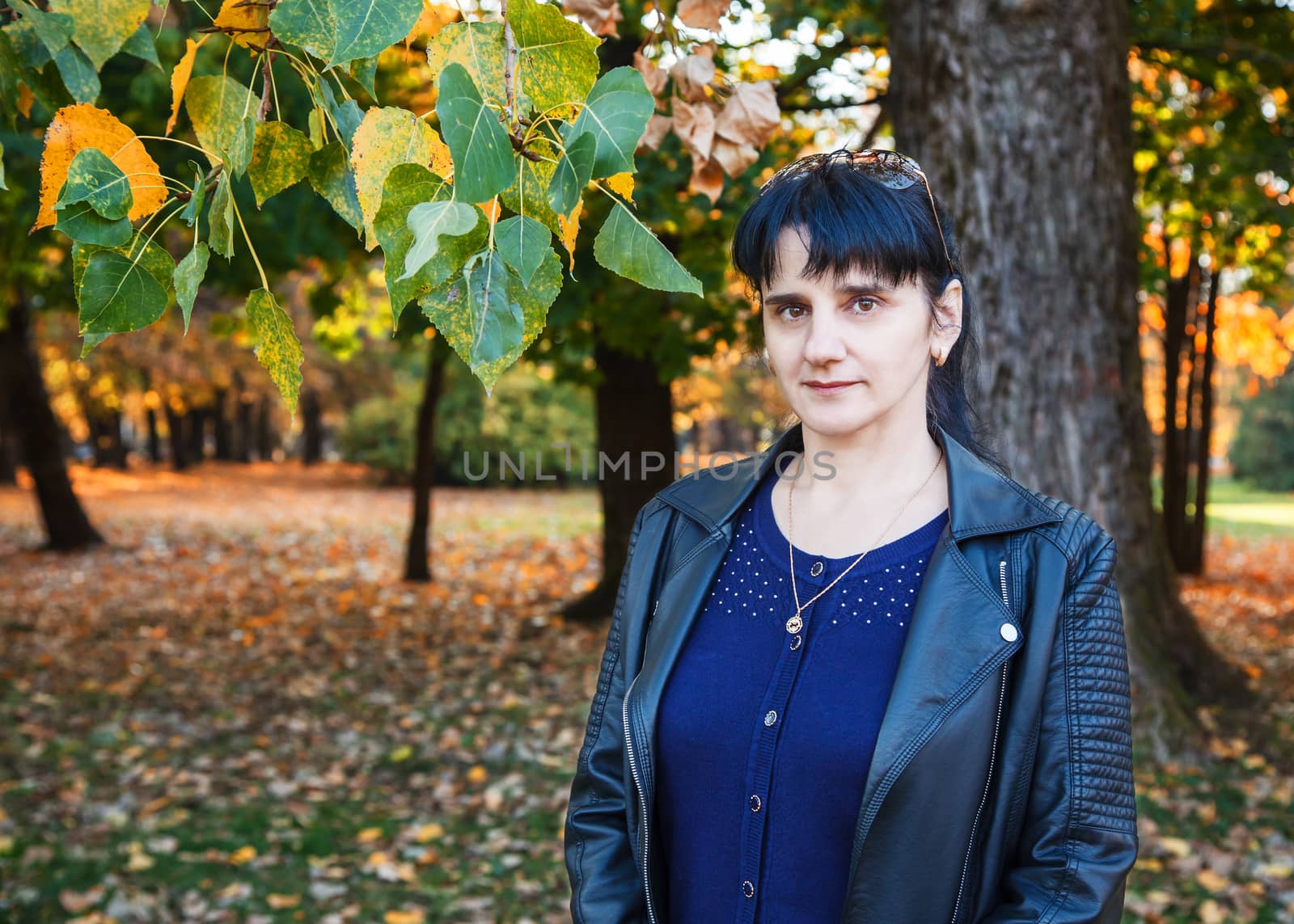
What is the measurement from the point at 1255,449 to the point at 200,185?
4024 cm

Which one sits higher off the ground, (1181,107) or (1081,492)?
(1181,107)

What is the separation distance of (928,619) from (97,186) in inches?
50.0

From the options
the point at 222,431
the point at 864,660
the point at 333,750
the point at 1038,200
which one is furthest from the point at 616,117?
the point at 222,431

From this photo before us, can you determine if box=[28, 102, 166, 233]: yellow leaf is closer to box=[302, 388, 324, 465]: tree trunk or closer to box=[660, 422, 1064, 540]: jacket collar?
box=[660, 422, 1064, 540]: jacket collar

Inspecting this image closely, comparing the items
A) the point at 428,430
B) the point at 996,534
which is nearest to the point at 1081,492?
the point at 996,534

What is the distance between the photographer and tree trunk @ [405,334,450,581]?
9562 mm

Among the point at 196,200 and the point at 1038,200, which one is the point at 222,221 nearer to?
the point at 196,200

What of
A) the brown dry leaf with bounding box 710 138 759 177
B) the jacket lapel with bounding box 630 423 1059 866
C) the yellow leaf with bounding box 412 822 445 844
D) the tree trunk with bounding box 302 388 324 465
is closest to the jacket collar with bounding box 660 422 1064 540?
the jacket lapel with bounding box 630 423 1059 866

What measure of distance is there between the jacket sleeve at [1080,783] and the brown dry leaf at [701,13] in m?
1.41

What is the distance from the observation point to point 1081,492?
13.0ft

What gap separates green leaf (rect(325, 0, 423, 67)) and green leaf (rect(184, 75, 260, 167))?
13.3 inches

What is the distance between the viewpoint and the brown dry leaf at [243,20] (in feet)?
4.57

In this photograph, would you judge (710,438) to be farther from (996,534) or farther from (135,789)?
(996,534)

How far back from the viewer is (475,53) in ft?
3.95
